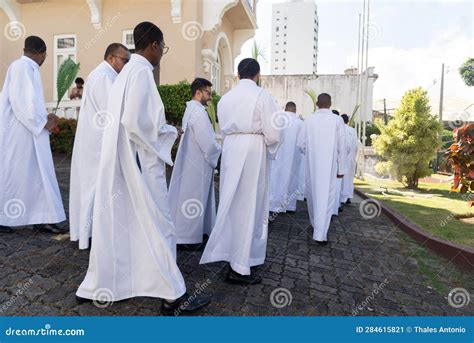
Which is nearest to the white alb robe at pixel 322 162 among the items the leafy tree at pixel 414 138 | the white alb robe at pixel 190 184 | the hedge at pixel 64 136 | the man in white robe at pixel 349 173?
the white alb robe at pixel 190 184

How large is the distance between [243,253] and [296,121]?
4.56m

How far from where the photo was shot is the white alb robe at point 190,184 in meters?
4.70

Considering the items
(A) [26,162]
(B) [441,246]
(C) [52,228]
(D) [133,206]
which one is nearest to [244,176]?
(D) [133,206]

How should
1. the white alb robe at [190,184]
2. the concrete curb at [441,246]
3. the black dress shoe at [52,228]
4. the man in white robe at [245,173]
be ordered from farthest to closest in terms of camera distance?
the black dress shoe at [52,228] < the white alb robe at [190,184] < the concrete curb at [441,246] < the man in white robe at [245,173]

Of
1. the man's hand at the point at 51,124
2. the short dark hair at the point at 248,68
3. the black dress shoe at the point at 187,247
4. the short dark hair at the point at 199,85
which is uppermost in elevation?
the short dark hair at the point at 248,68

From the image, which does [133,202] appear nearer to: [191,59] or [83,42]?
[191,59]

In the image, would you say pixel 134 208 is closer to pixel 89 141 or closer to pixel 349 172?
pixel 89 141

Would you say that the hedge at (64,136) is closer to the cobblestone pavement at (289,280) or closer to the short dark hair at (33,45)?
the short dark hair at (33,45)

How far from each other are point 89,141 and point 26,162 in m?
1.12

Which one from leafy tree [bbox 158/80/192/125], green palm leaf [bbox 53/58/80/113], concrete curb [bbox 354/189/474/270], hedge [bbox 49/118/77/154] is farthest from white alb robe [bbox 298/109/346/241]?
hedge [bbox 49/118/77/154]

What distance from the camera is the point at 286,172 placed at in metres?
7.54

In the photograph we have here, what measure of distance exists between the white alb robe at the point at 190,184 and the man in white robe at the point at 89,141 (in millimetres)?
947

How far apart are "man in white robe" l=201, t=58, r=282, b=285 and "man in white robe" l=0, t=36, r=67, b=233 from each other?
2309 millimetres

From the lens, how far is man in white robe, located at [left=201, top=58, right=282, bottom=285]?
377 centimetres
